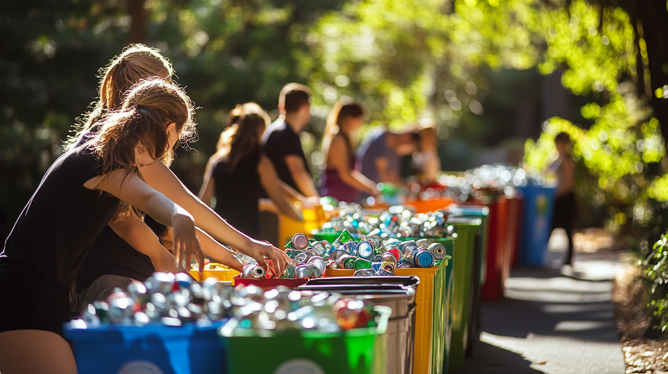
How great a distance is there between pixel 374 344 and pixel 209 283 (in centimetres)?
66

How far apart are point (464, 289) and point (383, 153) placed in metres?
4.96

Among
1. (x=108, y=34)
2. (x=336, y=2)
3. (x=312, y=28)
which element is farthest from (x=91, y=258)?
(x=336, y=2)

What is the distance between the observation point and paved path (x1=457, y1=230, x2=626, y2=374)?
560cm

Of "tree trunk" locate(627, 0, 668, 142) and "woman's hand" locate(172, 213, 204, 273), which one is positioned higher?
"tree trunk" locate(627, 0, 668, 142)

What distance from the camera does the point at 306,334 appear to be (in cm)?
232

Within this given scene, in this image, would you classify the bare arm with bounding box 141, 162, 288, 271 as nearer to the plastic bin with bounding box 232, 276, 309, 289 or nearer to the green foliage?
the plastic bin with bounding box 232, 276, 309, 289

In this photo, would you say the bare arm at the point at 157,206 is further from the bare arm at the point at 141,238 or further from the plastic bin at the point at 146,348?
the bare arm at the point at 141,238

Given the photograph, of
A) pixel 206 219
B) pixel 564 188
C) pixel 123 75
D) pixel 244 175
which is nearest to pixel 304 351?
pixel 206 219

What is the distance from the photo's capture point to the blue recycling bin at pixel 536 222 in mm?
11328

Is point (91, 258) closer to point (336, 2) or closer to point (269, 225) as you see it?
point (269, 225)

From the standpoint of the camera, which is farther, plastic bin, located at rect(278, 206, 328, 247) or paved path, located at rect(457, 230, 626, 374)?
plastic bin, located at rect(278, 206, 328, 247)

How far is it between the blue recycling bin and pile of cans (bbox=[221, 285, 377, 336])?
920cm

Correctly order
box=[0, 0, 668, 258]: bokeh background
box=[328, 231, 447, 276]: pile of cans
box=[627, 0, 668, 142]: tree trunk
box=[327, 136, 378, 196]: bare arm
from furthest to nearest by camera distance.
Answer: box=[0, 0, 668, 258]: bokeh background < box=[327, 136, 378, 196]: bare arm < box=[627, 0, 668, 142]: tree trunk < box=[328, 231, 447, 276]: pile of cans

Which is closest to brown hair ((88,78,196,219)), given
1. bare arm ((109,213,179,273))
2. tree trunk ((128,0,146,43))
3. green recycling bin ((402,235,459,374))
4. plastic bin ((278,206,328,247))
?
bare arm ((109,213,179,273))
